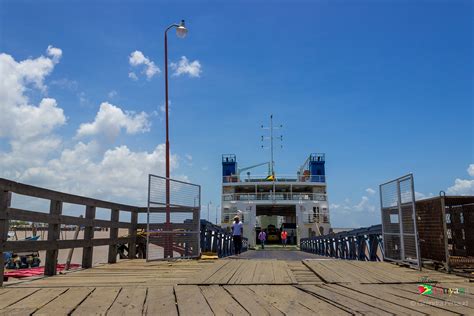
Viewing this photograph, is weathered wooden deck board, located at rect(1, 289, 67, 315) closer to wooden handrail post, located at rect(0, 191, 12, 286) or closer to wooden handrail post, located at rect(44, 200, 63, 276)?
wooden handrail post, located at rect(0, 191, 12, 286)

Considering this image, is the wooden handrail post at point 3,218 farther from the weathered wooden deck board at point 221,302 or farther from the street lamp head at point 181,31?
the street lamp head at point 181,31

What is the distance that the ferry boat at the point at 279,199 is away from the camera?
2784 cm

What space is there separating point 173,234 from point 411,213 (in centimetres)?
541

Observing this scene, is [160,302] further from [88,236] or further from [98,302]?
[88,236]

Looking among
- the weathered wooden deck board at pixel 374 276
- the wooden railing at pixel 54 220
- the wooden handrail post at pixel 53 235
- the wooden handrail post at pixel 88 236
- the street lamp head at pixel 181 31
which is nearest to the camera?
the wooden railing at pixel 54 220

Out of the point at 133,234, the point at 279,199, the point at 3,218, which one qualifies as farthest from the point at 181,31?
the point at 279,199

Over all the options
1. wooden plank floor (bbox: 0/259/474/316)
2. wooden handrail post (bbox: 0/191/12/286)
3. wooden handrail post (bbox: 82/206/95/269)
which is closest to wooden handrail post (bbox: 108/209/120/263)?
wooden handrail post (bbox: 82/206/95/269)

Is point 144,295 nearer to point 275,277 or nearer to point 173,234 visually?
point 275,277

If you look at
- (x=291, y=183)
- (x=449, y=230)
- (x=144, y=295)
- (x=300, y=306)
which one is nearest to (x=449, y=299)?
(x=300, y=306)

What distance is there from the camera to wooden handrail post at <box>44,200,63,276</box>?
6316mm

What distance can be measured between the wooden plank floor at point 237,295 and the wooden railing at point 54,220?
0.50 m

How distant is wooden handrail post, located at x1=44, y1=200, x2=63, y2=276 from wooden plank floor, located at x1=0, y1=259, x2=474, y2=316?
1.04 ft

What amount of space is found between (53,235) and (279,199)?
24.2 m

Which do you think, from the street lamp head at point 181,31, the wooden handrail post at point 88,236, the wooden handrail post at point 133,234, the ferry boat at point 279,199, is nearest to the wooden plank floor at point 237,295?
the wooden handrail post at point 88,236
